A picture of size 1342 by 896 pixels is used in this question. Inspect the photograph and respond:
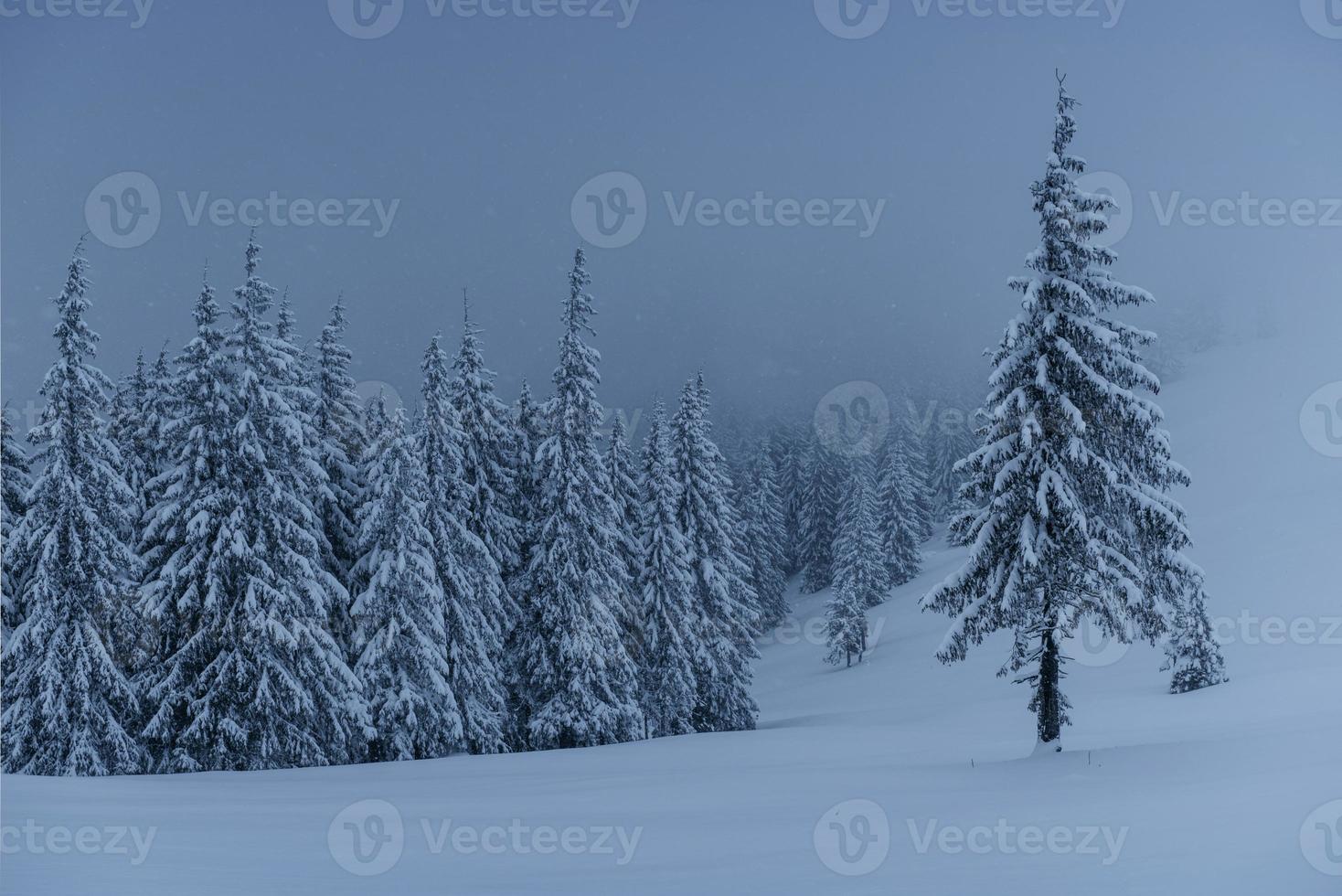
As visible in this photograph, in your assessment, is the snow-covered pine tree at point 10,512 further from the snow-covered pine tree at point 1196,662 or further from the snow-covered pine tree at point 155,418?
the snow-covered pine tree at point 1196,662

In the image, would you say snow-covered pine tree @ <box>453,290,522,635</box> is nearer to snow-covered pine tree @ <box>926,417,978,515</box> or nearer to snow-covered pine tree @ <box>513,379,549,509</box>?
snow-covered pine tree @ <box>513,379,549,509</box>

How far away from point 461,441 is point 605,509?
561cm

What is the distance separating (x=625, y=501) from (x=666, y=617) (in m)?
4.85

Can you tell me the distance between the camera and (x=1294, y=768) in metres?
11.5

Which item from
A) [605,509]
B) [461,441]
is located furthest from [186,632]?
[605,509]

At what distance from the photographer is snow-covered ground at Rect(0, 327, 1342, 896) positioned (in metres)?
8.15

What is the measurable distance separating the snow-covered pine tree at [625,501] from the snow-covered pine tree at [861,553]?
2829cm

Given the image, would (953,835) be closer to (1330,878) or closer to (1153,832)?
(1153,832)

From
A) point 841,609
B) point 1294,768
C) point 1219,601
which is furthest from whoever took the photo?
point 841,609

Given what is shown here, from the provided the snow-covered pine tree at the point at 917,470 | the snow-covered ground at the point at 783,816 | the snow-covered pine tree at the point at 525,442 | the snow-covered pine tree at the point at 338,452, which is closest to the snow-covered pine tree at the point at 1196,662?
the snow-covered ground at the point at 783,816

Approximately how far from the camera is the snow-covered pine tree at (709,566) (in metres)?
31.7

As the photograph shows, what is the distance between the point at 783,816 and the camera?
Result: 11.6m

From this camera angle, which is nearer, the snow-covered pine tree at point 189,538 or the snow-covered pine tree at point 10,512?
the snow-covered pine tree at point 189,538

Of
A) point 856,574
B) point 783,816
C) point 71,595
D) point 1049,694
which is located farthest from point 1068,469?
point 856,574
